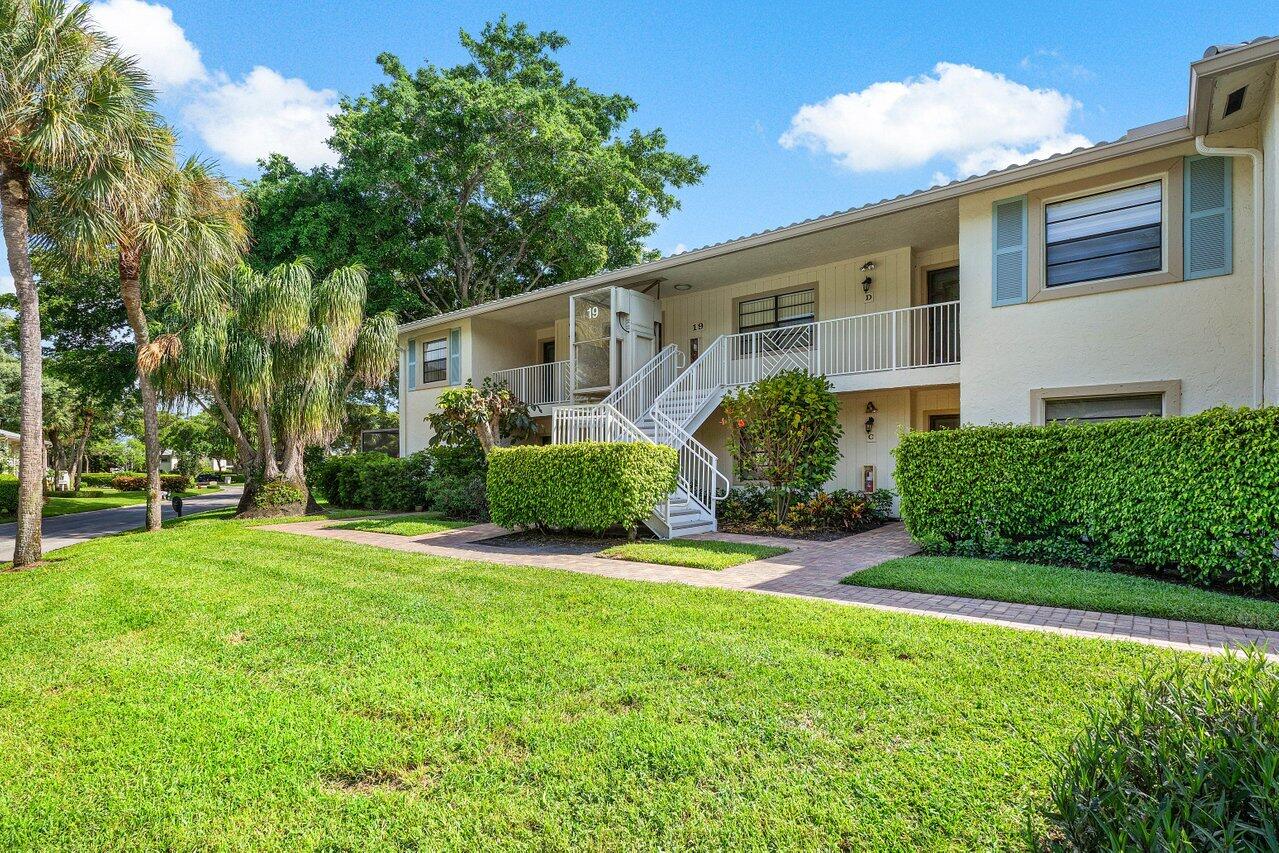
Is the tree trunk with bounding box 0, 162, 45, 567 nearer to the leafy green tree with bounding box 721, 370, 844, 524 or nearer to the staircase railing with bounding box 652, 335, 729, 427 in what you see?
the staircase railing with bounding box 652, 335, 729, 427

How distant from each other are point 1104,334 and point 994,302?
55.9 inches

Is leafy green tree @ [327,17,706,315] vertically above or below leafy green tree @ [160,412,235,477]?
above

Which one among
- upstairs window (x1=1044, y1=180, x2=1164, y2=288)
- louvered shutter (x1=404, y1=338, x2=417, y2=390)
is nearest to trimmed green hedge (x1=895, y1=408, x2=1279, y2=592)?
upstairs window (x1=1044, y1=180, x2=1164, y2=288)

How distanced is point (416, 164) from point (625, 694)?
22.2m

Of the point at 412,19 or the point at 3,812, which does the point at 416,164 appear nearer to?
the point at 412,19

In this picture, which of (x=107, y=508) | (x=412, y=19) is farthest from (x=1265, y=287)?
(x=107, y=508)

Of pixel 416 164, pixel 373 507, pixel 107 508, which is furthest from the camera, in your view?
pixel 107 508

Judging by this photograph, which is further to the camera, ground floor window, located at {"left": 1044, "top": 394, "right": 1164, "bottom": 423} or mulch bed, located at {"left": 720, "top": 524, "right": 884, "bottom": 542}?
mulch bed, located at {"left": 720, "top": 524, "right": 884, "bottom": 542}

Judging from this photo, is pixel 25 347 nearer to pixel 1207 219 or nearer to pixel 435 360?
pixel 435 360

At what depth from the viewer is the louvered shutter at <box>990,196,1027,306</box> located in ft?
29.1

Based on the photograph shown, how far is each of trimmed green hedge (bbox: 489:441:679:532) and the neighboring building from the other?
768 mm

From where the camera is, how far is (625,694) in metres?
3.42

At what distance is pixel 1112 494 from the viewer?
652cm

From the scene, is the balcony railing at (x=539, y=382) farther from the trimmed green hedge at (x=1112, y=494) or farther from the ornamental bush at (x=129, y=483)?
the ornamental bush at (x=129, y=483)
